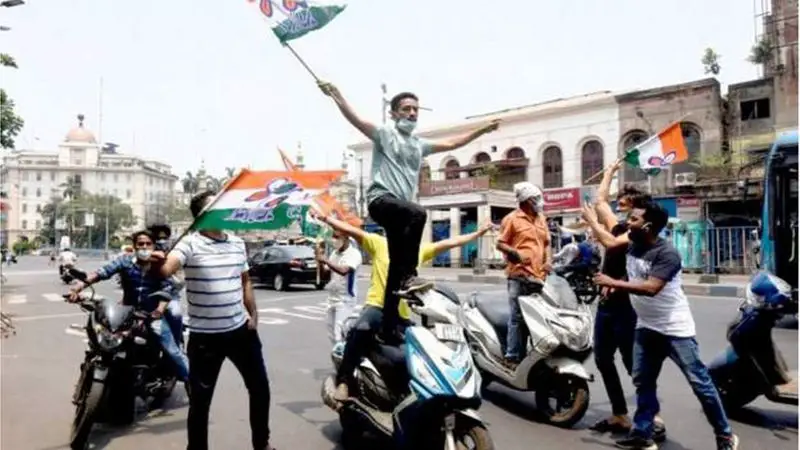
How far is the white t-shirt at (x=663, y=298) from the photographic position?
4047 millimetres

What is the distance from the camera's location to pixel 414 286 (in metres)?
3.75

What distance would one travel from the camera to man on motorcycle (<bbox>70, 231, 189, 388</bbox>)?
5023 mm

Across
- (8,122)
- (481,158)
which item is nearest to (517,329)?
(8,122)

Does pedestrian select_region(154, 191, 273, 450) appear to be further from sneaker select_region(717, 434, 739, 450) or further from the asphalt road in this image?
sneaker select_region(717, 434, 739, 450)

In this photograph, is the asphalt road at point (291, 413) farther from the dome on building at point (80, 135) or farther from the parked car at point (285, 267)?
the dome on building at point (80, 135)

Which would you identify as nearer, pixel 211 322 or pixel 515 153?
pixel 211 322

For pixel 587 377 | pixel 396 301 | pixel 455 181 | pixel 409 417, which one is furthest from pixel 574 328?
pixel 455 181

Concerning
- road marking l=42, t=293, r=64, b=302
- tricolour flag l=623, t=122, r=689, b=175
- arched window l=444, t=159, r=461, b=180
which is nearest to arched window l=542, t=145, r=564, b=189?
arched window l=444, t=159, r=461, b=180

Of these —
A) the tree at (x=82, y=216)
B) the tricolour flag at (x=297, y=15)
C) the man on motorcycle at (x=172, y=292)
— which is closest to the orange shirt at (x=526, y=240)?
the tricolour flag at (x=297, y=15)

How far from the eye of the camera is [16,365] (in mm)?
7754

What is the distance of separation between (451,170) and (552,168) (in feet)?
17.9

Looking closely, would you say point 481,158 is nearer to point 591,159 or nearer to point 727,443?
point 591,159

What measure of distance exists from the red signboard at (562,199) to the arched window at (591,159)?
0.91 m

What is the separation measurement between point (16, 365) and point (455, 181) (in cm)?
2406
